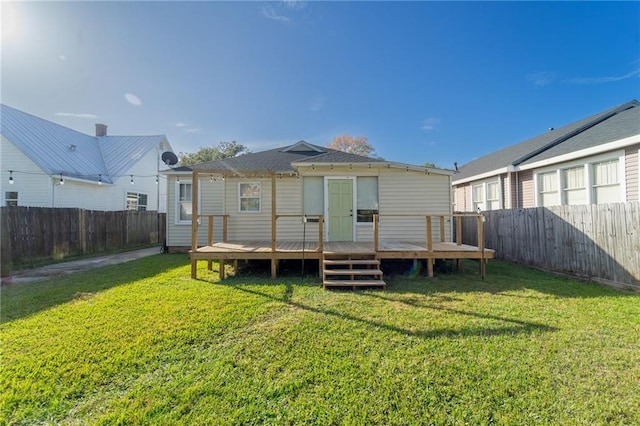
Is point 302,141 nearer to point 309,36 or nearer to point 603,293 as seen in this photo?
point 309,36

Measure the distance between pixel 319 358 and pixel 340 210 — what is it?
5924 millimetres

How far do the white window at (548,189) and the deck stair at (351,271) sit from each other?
6.96 m

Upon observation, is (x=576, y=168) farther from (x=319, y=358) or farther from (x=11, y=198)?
(x=11, y=198)

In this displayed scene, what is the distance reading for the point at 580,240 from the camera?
620 cm

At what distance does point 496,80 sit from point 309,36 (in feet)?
30.1

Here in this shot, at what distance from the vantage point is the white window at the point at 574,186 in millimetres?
7812

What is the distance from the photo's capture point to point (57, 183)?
11453 mm

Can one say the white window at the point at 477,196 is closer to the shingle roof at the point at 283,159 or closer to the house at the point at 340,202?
the house at the point at 340,202

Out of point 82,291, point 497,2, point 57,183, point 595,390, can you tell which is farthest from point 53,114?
point 595,390

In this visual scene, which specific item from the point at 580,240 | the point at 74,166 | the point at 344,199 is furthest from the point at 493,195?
the point at 74,166

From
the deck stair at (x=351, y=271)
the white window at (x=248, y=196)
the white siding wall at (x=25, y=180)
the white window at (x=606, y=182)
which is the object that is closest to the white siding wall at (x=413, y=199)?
the deck stair at (x=351, y=271)

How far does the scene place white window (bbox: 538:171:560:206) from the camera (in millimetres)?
8680

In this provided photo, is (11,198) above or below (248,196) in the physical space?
above

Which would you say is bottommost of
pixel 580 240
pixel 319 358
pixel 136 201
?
pixel 319 358
